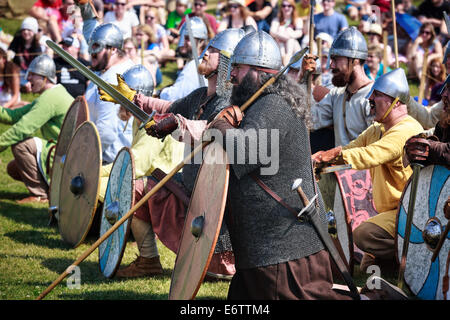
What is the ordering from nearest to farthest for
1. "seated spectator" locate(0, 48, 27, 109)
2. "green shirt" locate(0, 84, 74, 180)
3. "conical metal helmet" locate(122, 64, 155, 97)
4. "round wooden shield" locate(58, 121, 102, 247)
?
"round wooden shield" locate(58, 121, 102, 247), "conical metal helmet" locate(122, 64, 155, 97), "green shirt" locate(0, 84, 74, 180), "seated spectator" locate(0, 48, 27, 109)

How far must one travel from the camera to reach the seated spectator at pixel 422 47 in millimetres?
11539

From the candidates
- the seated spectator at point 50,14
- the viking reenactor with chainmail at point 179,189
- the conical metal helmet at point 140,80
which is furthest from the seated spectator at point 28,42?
the viking reenactor with chainmail at point 179,189

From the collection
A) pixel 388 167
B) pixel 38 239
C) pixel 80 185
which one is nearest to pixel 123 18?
pixel 38 239

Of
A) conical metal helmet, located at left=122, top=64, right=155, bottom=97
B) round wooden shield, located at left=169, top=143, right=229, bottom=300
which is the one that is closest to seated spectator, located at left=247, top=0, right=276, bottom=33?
conical metal helmet, located at left=122, top=64, right=155, bottom=97

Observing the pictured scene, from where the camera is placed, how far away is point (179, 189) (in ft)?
18.8

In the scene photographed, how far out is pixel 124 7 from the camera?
12.3m

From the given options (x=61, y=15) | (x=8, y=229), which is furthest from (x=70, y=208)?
(x=61, y=15)

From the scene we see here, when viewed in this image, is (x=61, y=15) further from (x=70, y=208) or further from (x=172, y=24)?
(x=70, y=208)

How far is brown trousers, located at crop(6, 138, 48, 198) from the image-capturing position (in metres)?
8.32

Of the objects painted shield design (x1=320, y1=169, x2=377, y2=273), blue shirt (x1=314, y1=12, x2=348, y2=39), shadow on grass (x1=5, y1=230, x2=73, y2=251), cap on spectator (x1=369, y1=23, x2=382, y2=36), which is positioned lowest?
shadow on grass (x1=5, y1=230, x2=73, y2=251)

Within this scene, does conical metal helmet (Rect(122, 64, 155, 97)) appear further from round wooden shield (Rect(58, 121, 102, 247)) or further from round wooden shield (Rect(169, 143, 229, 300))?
round wooden shield (Rect(169, 143, 229, 300))

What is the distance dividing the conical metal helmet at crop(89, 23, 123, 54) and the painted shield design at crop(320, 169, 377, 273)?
2.89 metres

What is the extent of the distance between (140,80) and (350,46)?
1896 mm

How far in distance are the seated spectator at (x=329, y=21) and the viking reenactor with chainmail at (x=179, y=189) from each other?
6.11 meters
